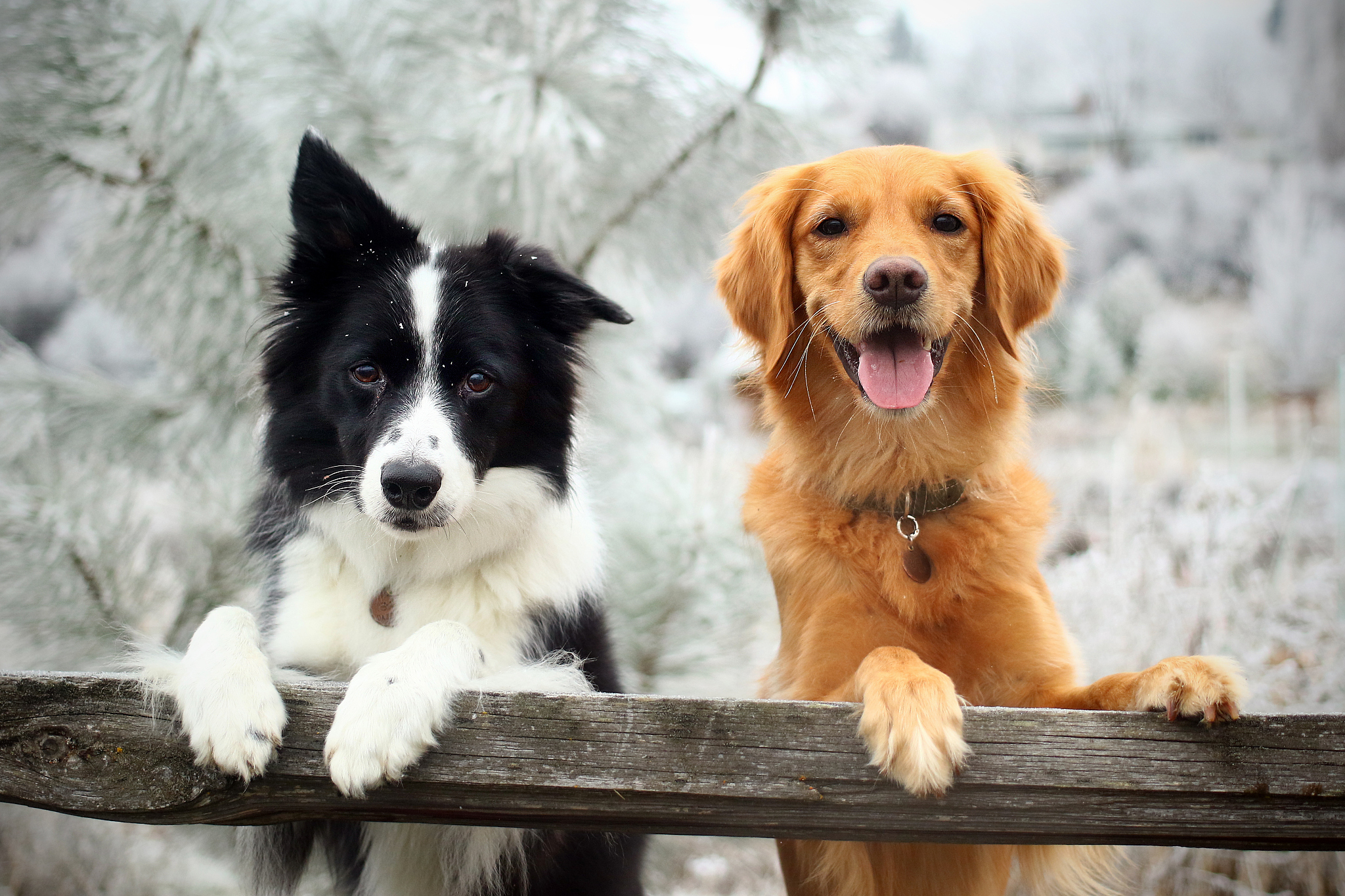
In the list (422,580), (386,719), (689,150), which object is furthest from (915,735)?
(689,150)

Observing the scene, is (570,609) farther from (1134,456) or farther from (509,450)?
(1134,456)

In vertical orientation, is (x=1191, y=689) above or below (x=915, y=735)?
above

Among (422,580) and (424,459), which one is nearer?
(424,459)

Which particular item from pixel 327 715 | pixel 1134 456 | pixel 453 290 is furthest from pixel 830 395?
pixel 1134 456

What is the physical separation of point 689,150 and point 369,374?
1.77 metres

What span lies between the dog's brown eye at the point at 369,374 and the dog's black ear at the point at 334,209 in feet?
1.02

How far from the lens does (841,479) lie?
1.97 meters

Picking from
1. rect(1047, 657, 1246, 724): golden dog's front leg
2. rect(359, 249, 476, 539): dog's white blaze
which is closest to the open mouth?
rect(1047, 657, 1246, 724): golden dog's front leg

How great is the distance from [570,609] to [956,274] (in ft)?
3.75

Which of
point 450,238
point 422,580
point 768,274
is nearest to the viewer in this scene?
point 422,580

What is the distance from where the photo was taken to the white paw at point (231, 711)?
45.4 inches

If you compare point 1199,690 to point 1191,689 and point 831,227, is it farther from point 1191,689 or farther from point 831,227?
point 831,227

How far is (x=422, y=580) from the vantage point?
5.86ft

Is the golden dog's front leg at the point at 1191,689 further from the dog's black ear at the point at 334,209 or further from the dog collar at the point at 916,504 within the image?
the dog's black ear at the point at 334,209
